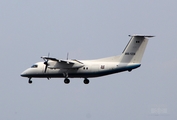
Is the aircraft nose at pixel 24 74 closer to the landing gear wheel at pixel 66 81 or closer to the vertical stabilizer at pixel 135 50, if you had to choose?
the landing gear wheel at pixel 66 81

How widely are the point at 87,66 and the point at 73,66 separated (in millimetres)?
1605

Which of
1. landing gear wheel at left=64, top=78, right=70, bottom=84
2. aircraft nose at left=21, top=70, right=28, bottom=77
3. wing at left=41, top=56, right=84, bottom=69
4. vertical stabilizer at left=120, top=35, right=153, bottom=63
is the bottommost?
landing gear wheel at left=64, top=78, right=70, bottom=84

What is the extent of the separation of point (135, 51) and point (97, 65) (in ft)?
14.4

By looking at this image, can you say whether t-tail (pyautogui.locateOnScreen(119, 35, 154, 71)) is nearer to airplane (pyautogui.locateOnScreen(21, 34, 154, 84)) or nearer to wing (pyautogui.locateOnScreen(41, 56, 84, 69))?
airplane (pyautogui.locateOnScreen(21, 34, 154, 84))

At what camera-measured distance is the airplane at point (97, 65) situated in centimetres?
7156

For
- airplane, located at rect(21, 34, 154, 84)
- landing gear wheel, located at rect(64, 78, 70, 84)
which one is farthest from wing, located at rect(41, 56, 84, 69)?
landing gear wheel, located at rect(64, 78, 70, 84)

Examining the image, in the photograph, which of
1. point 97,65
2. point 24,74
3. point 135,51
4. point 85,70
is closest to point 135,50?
point 135,51

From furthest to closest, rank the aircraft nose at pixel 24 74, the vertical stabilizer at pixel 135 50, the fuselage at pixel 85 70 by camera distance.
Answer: the aircraft nose at pixel 24 74, the vertical stabilizer at pixel 135 50, the fuselage at pixel 85 70

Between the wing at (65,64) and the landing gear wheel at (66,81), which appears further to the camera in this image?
the landing gear wheel at (66,81)

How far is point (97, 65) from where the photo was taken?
72.6 meters

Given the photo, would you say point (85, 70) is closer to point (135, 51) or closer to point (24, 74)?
point (135, 51)

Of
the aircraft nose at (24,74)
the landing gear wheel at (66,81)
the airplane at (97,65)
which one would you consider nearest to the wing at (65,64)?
the airplane at (97,65)

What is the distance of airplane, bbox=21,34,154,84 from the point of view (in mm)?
71562

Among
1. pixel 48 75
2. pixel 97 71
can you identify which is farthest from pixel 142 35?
pixel 48 75
